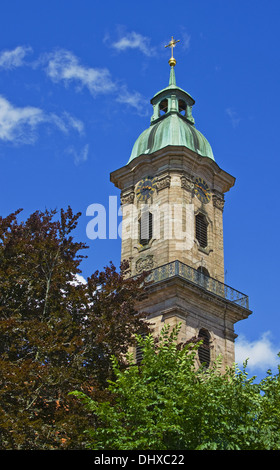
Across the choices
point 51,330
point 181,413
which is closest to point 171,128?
point 51,330

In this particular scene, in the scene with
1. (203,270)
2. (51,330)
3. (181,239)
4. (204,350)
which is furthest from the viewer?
(203,270)

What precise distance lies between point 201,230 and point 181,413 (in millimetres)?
22413

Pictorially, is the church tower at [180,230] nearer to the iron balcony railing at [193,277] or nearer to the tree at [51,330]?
the iron balcony railing at [193,277]

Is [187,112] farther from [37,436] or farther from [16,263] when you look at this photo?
[37,436]

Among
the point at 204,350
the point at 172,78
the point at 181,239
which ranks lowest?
the point at 204,350

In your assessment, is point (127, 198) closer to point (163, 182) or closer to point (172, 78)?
point (163, 182)

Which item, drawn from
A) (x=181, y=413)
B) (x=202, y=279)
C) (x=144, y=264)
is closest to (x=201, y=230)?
(x=144, y=264)

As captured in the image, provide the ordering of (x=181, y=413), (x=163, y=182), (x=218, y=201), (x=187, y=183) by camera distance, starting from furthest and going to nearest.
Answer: (x=218, y=201)
(x=187, y=183)
(x=163, y=182)
(x=181, y=413)

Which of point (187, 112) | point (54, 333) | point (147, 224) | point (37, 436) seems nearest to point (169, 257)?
point (147, 224)

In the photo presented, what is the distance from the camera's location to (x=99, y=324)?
26.3m

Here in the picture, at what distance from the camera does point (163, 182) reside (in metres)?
43.8

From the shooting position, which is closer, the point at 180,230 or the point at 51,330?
the point at 51,330

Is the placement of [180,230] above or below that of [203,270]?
above
